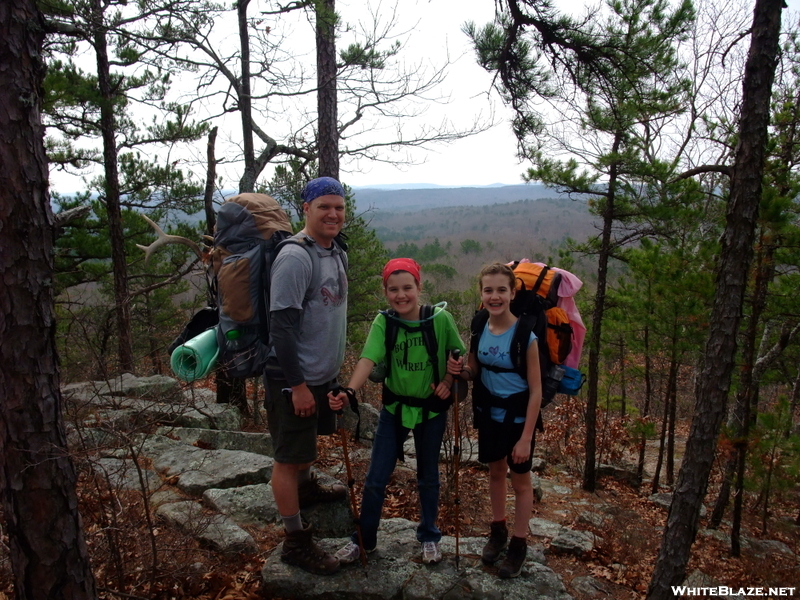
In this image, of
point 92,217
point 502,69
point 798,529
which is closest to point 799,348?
point 798,529

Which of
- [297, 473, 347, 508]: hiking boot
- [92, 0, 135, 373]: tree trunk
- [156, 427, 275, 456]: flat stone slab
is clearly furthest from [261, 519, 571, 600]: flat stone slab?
[92, 0, 135, 373]: tree trunk

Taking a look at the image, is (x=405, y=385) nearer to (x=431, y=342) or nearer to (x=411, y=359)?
(x=411, y=359)

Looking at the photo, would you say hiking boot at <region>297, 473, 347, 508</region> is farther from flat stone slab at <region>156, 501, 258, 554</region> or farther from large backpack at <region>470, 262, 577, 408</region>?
large backpack at <region>470, 262, 577, 408</region>

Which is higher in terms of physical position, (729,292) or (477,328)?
(729,292)

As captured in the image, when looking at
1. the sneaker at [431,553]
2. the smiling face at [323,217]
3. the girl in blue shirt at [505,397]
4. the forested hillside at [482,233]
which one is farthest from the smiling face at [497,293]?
the forested hillside at [482,233]

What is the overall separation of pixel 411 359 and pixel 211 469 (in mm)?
2781

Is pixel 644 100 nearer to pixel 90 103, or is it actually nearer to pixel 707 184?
pixel 90 103

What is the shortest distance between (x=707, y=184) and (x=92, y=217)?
1790 cm

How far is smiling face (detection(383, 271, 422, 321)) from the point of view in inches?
115

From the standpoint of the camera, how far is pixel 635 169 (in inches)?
321

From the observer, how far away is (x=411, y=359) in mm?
2955

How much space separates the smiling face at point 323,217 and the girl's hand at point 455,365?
984mm

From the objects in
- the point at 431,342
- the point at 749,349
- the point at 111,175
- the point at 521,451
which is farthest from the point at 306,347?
the point at 111,175

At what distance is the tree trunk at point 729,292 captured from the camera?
307 centimetres
